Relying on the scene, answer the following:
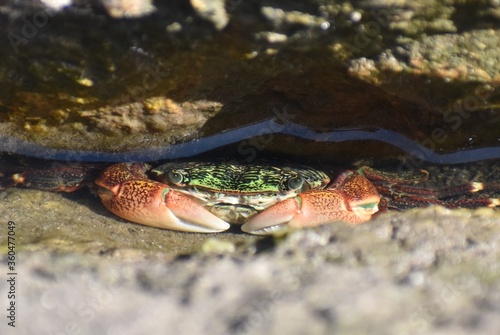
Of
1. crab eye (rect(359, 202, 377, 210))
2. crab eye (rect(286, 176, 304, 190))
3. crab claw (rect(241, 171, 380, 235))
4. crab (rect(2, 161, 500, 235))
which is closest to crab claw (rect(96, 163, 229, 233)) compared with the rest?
crab (rect(2, 161, 500, 235))

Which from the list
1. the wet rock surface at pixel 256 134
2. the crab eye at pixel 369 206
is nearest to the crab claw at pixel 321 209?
the crab eye at pixel 369 206

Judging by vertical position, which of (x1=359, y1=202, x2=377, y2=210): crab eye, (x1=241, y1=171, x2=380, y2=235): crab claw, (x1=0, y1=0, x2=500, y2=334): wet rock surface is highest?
(x1=0, y1=0, x2=500, y2=334): wet rock surface

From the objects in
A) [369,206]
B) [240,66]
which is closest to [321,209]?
[369,206]

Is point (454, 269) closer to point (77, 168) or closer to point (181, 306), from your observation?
point (181, 306)

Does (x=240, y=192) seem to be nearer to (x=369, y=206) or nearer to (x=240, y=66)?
(x=369, y=206)

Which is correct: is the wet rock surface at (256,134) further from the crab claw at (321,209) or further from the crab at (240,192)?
the crab claw at (321,209)

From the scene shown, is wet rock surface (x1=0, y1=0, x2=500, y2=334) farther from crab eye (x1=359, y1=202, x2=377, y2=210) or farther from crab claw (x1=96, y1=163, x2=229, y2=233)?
crab eye (x1=359, y1=202, x2=377, y2=210)

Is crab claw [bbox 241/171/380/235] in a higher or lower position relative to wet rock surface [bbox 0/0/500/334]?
lower
